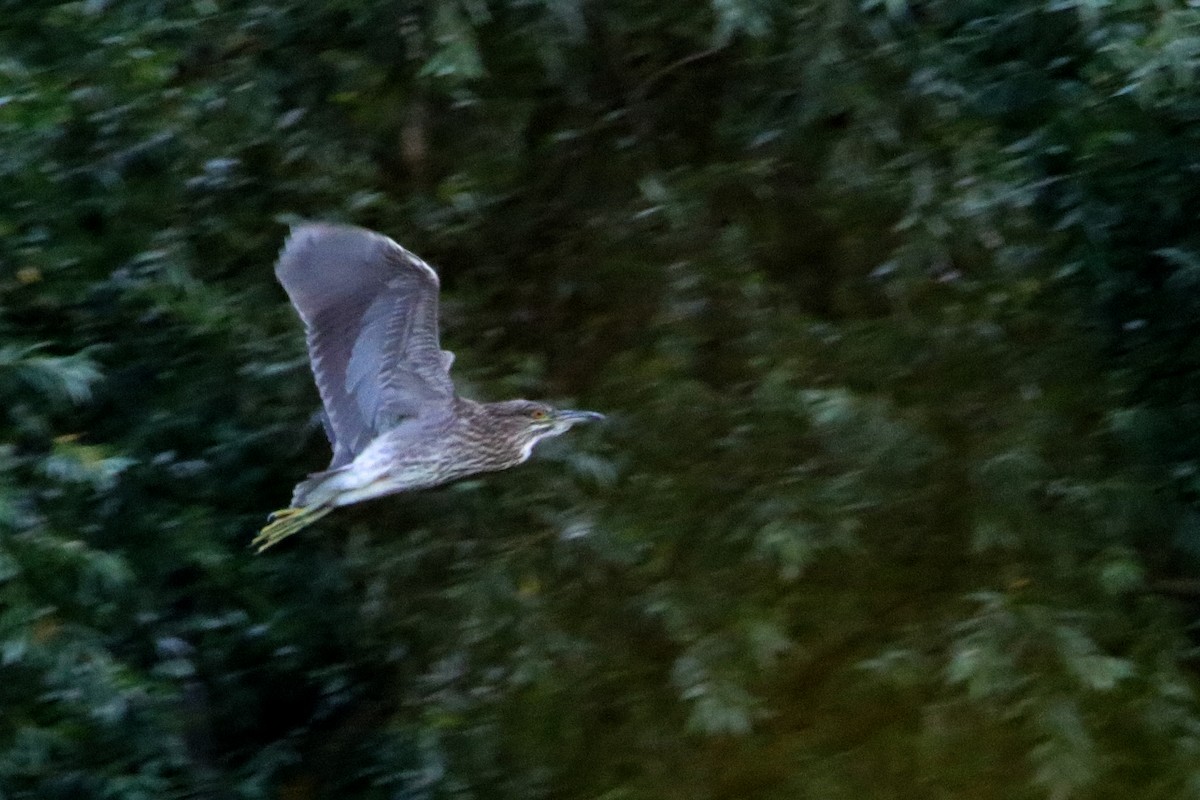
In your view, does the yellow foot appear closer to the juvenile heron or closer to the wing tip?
the juvenile heron

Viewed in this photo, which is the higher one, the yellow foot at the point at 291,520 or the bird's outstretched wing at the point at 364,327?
the bird's outstretched wing at the point at 364,327

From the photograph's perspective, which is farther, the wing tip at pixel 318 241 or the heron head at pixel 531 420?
the heron head at pixel 531 420

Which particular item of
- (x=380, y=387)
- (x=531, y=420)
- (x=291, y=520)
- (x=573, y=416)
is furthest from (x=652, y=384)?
(x=291, y=520)

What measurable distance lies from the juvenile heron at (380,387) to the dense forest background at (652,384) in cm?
33

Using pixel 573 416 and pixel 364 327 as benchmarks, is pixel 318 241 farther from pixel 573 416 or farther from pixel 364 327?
pixel 573 416

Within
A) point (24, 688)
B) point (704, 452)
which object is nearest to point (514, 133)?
point (704, 452)

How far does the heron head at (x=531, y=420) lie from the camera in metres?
3.77

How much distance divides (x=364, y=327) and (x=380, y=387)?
0.14 meters

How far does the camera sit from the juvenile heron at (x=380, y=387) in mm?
3590

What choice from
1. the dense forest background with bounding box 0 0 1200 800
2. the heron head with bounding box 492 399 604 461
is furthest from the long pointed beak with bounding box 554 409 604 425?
the dense forest background with bounding box 0 0 1200 800

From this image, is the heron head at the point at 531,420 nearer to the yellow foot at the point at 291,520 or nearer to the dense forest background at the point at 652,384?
the dense forest background at the point at 652,384

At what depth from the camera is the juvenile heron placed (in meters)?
3.59

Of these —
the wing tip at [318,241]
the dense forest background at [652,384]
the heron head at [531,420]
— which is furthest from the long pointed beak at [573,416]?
the wing tip at [318,241]

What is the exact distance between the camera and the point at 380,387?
3.72 m
